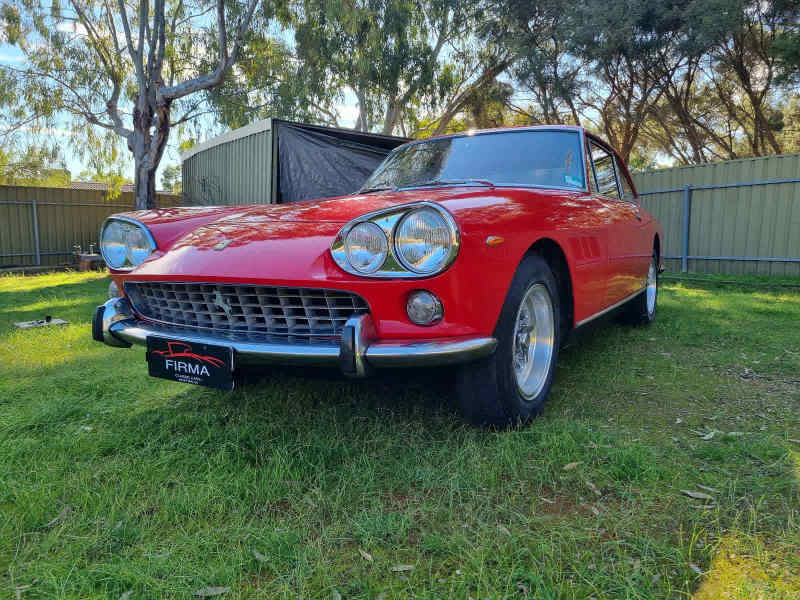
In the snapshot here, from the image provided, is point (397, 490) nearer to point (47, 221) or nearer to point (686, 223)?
point (686, 223)

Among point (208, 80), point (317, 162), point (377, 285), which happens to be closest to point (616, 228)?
point (377, 285)

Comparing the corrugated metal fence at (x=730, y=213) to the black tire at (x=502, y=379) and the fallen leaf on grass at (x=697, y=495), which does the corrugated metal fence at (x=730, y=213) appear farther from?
the fallen leaf on grass at (x=697, y=495)

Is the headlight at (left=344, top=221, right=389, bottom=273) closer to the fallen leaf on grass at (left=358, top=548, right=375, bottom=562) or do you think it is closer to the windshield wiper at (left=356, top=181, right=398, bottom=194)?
the fallen leaf on grass at (left=358, top=548, right=375, bottom=562)

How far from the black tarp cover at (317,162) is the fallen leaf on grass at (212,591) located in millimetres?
5667

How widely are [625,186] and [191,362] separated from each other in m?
3.53

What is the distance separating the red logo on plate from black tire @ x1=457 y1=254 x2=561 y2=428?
91 cm

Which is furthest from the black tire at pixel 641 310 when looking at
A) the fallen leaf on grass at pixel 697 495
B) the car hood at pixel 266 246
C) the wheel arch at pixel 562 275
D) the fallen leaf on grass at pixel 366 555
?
the fallen leaf on grass at pixel 366 555

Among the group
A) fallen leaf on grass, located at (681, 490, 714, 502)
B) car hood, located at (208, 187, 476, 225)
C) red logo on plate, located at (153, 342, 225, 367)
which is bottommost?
fallen leaf on grass, located at (681, 490, 714, 502)

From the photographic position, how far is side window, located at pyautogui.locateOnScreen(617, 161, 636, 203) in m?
4.13

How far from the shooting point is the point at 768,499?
1.77 meters

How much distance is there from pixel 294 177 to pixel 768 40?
12868 millimetres

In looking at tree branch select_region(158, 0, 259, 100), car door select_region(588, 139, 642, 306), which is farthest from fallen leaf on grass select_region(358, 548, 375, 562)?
tree branch select_region(158, 0, 259, 100)

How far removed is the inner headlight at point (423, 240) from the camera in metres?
1.91

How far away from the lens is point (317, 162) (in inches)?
266
